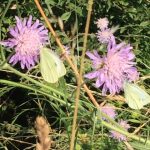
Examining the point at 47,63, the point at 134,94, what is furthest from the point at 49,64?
the point at 134,94

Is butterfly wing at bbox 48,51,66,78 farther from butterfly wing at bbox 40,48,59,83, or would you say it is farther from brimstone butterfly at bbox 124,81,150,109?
brimstone butterfly at bbox 124,81,150,109

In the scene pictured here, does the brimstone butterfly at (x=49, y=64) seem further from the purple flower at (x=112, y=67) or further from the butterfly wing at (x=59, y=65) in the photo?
the purple flower at (x=112, y=67)

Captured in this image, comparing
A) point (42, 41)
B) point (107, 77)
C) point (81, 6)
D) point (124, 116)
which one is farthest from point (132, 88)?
point (81, 6)

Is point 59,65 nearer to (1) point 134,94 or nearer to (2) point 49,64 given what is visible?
(2) point 49,64

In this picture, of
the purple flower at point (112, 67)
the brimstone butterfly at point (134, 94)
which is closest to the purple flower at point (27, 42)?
the purple flower at point (112, 67)

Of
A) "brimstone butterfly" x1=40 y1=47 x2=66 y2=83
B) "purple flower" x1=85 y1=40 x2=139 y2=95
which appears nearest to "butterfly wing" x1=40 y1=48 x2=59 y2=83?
"brimstone butterfly" x1=40 y1=47 x2=66 y2=83
